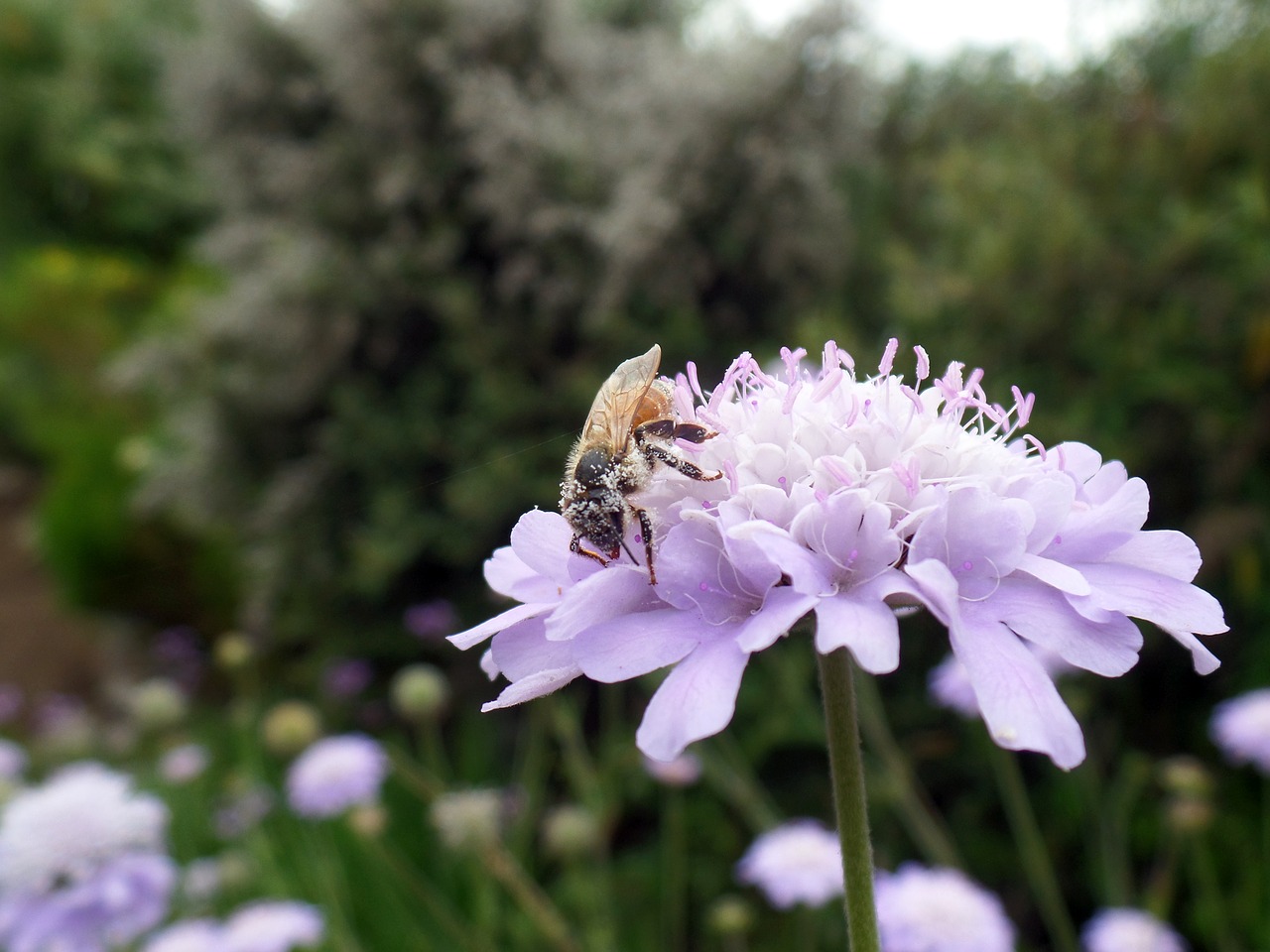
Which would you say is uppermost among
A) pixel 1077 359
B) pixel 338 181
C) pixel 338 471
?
pixel 338 181

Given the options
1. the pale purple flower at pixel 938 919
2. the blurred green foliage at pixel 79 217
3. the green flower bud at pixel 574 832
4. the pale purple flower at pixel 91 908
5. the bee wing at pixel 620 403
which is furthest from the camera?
the blurred green foliage at pixel 79 217

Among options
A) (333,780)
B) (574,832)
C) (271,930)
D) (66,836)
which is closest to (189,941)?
(271,930)

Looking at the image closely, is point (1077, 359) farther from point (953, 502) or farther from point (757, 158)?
point (953, 502)

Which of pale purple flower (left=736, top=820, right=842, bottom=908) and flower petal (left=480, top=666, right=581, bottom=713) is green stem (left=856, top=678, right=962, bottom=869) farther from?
flower petal (left=480, top=666, right=581, bottom=713)

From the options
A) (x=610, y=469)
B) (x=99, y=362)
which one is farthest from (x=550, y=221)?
(x=99, y=362)

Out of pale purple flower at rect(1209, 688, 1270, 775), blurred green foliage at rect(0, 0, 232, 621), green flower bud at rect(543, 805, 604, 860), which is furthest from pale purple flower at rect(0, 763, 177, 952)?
→ blurred green foliage at rect(0, 0, 232, 621)

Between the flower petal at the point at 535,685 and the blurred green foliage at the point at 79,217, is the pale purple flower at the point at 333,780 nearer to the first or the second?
the flower petal at the point at 535,685

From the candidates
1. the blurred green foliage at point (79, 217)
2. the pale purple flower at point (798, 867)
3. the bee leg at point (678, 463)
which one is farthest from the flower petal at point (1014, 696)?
the blurred green foliage at point (79, 217)

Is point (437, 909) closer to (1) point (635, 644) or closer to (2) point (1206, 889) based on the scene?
(1) point (635, 644)
